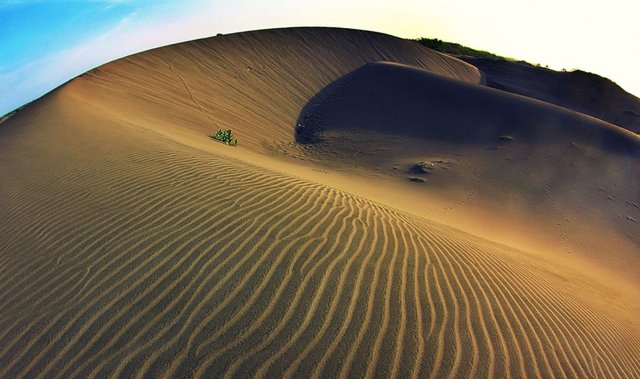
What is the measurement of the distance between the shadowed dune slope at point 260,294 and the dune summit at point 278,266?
2 cm

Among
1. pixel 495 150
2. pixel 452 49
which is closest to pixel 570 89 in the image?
pixel 452 49

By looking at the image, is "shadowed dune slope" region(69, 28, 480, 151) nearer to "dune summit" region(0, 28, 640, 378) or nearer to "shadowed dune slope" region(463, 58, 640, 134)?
"dune summit" region(0, 28, 640, 378)

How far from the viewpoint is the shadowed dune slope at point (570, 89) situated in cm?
2586

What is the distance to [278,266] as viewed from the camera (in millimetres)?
3451

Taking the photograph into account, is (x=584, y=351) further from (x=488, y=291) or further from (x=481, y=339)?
(x=481, y=339)

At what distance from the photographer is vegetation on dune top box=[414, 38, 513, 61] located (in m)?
35.2

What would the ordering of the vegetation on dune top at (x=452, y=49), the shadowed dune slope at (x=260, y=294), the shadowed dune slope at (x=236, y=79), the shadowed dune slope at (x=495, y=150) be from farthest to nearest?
the vegetation on dune top at (x=452, y=49)
the shadowed dune slope at (x=236, y=79)
the shadowed dune slope at (x=495, y=150)
the shadowed dune slope at (x=260, y=294)

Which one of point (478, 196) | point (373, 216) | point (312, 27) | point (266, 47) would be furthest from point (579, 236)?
point (312, 27)

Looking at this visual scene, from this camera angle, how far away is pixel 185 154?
6609 mm

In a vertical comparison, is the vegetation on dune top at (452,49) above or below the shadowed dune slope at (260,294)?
above

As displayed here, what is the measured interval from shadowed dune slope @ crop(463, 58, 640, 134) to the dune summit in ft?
59.0

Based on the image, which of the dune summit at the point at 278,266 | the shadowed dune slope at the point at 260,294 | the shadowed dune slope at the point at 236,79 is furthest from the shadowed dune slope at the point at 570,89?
the shadowed dune slope at the point at 260,294

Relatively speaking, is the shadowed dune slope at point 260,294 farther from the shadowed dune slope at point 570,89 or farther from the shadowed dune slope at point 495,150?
the shadowed dune slope at point 570,89

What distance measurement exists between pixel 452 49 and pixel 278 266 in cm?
3812
